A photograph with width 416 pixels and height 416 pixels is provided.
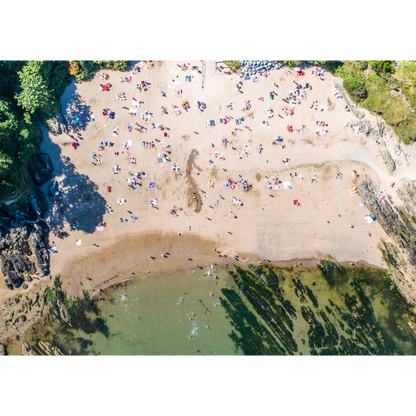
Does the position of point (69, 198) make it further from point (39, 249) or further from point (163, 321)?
point (163, 321)

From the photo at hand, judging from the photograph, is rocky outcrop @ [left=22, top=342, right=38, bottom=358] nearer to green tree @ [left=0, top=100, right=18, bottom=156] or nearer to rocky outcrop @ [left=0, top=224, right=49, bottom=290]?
rocky outcrop @ [left=0, top=224, right=49, bottom=290]

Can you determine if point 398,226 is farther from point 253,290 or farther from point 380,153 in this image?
point 253,290

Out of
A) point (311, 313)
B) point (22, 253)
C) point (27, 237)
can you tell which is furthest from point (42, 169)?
point (311, 313)

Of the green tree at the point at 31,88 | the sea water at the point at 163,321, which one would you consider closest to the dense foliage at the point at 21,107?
the green tree at the point at 31,88

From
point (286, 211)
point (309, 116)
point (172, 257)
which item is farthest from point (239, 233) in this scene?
point (309, 116)

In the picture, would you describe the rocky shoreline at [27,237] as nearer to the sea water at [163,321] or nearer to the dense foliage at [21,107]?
the dense foliage at [21,107]

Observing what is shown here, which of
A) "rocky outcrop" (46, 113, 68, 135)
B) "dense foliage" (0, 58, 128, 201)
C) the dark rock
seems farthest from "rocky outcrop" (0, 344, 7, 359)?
"rocky outcrop" (46, 113, 68, 135)
